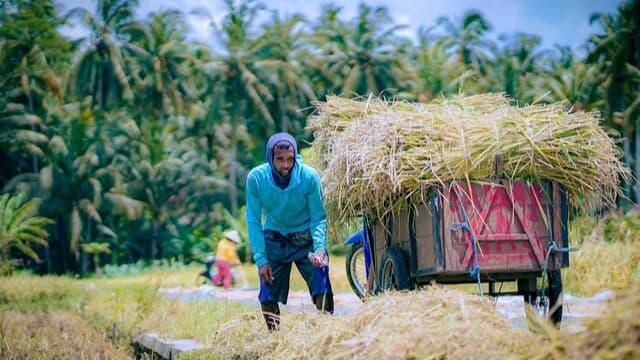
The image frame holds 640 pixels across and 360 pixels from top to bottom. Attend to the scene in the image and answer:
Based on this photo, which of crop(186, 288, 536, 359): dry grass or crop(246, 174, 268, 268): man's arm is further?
crop(246, 174, 268, 268): man's arm

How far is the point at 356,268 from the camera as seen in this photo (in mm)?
9375

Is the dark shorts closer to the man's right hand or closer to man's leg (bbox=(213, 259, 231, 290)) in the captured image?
the man's right hand

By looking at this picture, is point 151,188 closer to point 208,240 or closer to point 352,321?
point 208,240

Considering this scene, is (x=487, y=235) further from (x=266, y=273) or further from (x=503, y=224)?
(x=266, y=273)

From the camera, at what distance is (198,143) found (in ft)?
167

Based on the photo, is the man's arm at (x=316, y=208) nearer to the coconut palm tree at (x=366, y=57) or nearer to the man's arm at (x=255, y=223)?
the man's arm at (x=255, y=223)

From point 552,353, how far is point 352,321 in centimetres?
139

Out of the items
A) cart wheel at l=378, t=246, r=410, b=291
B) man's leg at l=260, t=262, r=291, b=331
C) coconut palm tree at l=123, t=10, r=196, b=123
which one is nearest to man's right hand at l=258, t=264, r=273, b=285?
man's leg at l=260, t=262, r=291, b=331

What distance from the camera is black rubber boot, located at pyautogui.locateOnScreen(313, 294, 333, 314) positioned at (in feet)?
22.3

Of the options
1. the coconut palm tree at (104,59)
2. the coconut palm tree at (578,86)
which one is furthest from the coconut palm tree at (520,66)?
the coconut palm tree at (104,59)

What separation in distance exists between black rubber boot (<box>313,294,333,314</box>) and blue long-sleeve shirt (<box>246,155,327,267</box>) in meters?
0.40

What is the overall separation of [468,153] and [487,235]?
633 millimetres

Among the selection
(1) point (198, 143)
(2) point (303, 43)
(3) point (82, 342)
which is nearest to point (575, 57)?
(2) point (303, 43)

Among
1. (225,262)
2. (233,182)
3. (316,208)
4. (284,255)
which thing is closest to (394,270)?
(316,208)
